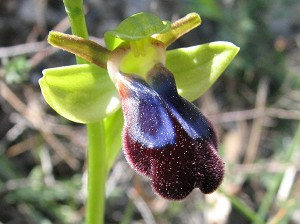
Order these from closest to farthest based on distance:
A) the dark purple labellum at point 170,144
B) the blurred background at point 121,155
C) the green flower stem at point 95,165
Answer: the dark purple labellum at point 170,144 < the green flower stem at point 95,165 < the blurred background at point 121,155

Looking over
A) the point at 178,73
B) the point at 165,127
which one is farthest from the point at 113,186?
the point at 165,127

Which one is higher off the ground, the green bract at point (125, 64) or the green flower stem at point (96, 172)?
the green bract at point (125, 64)

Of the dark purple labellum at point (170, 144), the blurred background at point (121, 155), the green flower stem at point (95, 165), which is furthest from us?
the blurred background at point (121, 155)

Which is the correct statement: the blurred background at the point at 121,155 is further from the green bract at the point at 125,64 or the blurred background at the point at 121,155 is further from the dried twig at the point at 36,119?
the green bract at the point at 125,64

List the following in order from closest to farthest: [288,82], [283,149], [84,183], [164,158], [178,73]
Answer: [164,158] → [178,73] → [84,183] → [283,149] → [288,82]

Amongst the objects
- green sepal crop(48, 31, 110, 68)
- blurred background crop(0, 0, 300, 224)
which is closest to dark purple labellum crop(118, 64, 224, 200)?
green sepal crop(48, 31, 110, 68)

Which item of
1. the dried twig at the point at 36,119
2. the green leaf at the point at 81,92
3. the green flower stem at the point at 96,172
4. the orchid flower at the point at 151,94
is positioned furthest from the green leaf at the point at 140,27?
the dried twig at the point at 36,119

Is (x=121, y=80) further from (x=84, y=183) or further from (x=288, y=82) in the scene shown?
(x=288, y=82)

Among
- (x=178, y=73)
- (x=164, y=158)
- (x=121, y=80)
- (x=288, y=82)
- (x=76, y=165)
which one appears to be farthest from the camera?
(x=288, y=82)
